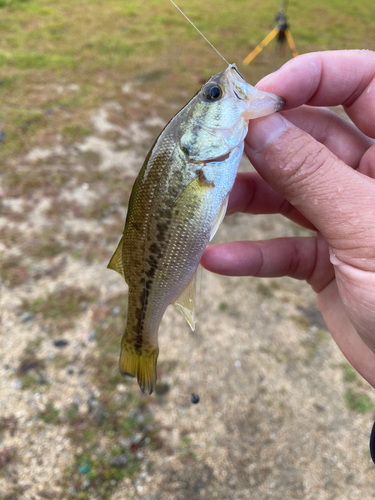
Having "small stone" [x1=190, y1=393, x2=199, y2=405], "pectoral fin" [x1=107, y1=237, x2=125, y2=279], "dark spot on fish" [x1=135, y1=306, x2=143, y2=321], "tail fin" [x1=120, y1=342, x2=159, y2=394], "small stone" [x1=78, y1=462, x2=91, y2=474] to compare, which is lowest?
"small stone" [x1=78, y1=462, x2=91, y2=474]

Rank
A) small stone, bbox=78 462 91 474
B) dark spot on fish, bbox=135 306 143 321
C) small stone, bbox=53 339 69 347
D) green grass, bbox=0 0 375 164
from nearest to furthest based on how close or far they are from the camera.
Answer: dark spot on fish, bbox=135 306 143 321 → small stone, bbox=78 462 91 474 → small stone, bbox=53 339 69 347 → green grass, bbox=0 0 375 164

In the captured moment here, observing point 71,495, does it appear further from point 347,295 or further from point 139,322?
point 347,295

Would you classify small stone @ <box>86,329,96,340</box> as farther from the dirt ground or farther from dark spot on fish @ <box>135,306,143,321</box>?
dark spot on fish @ <box>135,306,143,321</box>

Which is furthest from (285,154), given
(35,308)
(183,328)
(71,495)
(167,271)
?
(35,308)

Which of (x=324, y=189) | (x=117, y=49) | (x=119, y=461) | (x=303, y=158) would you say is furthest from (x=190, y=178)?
(x=117, y=49)

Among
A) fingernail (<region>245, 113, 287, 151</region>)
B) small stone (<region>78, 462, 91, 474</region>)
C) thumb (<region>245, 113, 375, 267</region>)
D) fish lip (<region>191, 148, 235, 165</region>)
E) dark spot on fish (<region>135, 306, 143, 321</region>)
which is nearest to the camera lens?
thumb (<region>245, 113, 375, 267</region>)

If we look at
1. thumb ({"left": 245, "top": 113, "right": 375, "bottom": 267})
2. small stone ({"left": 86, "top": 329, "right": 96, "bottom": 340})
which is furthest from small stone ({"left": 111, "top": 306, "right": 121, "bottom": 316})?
thumb ({"left": 245, "top": 113, "right": 375, "bottom": 267})

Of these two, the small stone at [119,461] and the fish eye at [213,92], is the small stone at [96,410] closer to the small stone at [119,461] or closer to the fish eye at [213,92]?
the small stone at [119,461]
